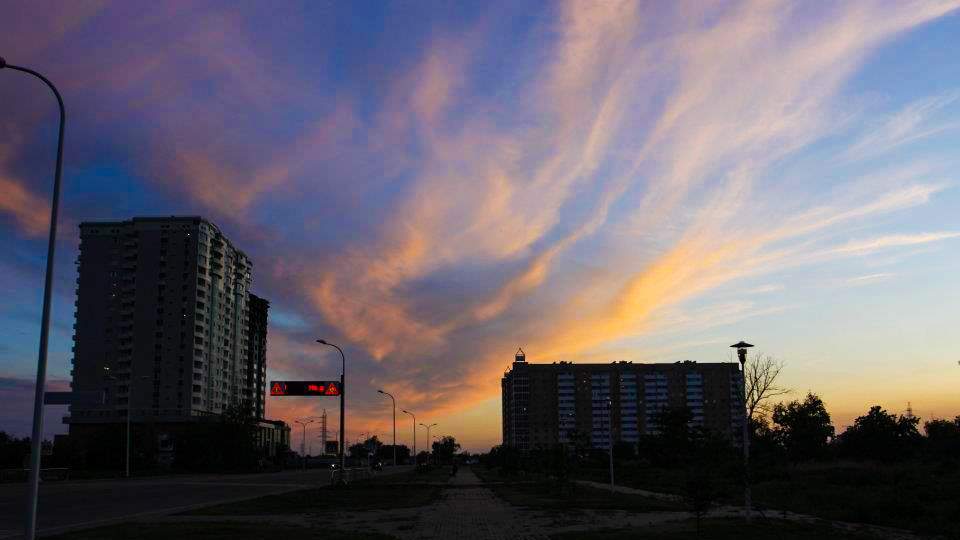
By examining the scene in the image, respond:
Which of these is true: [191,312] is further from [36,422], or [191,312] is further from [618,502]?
[36,422]

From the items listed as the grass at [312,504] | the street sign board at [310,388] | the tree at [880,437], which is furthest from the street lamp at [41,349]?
the tree at [880,437]

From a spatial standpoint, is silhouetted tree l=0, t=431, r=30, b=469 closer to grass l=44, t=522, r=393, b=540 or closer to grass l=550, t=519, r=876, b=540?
grass l=44, t=522, r=393, b=540

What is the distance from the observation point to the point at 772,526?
25.7 m

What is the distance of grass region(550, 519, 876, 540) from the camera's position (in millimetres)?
22672

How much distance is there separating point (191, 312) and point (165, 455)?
32.5 meters

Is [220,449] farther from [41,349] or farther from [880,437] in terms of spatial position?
[41,349]

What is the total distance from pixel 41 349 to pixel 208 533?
9.05 metres

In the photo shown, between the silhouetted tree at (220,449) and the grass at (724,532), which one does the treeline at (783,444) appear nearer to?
the grass at (724,532)

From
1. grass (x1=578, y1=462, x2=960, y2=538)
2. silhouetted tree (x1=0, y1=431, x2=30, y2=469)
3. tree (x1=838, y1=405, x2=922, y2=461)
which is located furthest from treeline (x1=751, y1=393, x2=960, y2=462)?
silhouetted tree (x1=0, y1=431, x2=30, y2=469)

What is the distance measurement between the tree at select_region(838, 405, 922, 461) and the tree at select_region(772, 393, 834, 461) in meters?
15.5

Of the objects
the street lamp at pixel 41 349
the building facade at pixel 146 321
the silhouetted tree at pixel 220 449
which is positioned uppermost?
the building facade at pixel 146 321

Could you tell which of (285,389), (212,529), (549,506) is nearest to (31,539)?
(212,529)

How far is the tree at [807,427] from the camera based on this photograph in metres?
125

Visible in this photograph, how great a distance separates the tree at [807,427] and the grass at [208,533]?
105714 mm
